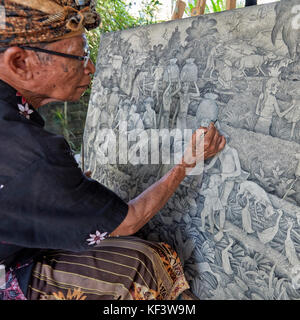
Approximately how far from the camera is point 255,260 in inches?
40.7

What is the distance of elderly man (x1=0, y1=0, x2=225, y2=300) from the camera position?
74 cm

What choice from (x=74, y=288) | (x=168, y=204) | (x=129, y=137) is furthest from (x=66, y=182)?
(x=129, y=137)

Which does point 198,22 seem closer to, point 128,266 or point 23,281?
point 128,266

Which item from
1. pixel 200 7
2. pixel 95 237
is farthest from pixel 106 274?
pixel 200 7

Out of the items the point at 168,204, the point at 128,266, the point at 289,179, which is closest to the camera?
the point at 289,179

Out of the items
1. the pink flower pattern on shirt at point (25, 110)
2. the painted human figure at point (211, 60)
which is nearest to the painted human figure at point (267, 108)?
the painted human figure at point (211, 60)

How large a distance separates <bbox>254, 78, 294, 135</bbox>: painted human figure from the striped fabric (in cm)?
63

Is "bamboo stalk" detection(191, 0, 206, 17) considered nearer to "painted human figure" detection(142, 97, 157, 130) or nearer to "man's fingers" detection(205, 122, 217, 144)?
"painted human figure" detection(142, 97, 157, 130)

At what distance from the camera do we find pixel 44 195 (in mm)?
741

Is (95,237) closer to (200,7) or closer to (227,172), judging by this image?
(227,172)

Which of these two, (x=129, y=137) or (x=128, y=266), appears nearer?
(x=128, y=266)

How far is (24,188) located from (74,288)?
43 cm

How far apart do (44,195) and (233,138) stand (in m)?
0.71

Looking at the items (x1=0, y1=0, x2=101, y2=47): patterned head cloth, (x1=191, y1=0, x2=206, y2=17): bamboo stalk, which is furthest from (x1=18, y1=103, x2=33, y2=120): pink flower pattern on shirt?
(x1=191, y1=0, x2=206, y2=17): bamboo stalk
